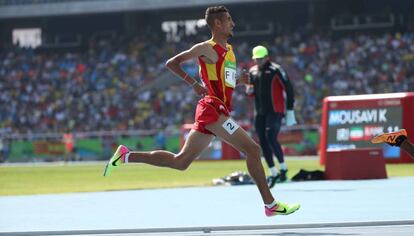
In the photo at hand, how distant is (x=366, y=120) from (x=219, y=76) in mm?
14967

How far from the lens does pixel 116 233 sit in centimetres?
863

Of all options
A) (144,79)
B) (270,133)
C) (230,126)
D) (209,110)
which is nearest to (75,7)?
(144,79)

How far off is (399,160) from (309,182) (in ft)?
25.8

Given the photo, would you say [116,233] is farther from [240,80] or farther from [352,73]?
[352,73]

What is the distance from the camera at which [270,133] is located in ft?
52.1

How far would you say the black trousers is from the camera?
1588 cm

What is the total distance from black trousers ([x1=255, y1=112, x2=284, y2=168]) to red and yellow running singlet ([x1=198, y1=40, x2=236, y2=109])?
6.35 meters

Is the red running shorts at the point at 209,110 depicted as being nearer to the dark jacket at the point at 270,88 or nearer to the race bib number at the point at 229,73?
the race bib number at the point at 229,73

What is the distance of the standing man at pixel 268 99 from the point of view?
52.2 ft

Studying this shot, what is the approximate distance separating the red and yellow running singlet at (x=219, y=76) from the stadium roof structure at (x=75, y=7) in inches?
1529

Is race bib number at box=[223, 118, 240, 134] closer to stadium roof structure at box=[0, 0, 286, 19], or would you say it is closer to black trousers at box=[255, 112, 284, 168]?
black trousers at box=[255, 112, 284, 168]

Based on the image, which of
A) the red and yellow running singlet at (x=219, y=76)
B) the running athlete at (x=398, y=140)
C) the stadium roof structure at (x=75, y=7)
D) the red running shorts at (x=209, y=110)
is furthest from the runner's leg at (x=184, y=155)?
the stadium roof structure at (x=75, y=7)

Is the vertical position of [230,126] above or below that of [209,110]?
below

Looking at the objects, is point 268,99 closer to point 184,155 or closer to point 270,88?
point 270,88
